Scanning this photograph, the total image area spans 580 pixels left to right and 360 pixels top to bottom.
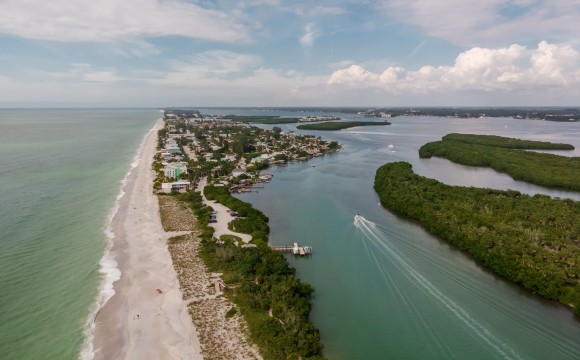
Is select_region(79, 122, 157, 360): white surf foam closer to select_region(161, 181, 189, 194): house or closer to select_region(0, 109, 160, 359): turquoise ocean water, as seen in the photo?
select_region(0, 109, 160, 359): turquoise ocean water

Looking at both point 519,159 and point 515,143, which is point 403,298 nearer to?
point 519,159

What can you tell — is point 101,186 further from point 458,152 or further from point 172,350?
point 458,152

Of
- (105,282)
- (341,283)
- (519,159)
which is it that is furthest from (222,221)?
(519,159)

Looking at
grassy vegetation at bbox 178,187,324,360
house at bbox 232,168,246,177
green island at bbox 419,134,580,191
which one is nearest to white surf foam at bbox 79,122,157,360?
grassy vegetation at bbox 178,187,324,360

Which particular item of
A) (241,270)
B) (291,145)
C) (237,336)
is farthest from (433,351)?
(291,145)

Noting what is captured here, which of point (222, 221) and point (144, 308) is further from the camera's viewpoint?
point (222, 221)
